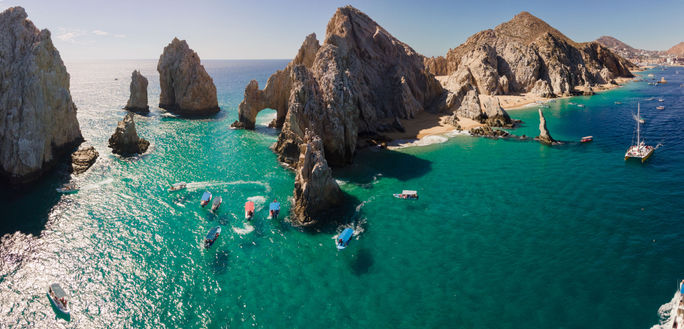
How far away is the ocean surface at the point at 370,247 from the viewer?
27.3 metres

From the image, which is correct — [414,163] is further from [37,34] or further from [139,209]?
[37,34]

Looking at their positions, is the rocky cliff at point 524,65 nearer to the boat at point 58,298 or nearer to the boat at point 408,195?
the boat at point 408,195

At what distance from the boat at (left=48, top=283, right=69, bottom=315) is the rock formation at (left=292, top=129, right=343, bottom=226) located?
22883 millimetres

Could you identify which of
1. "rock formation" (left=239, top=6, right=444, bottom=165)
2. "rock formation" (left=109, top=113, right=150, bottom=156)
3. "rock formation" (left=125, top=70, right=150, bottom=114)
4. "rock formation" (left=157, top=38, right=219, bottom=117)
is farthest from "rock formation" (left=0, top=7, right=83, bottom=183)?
"rock formation" (left=125, top=70, right=150, bottom=114)

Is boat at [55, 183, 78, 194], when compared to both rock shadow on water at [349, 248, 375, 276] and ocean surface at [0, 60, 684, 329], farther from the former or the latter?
rock shadow on water at [349, 248, 375, 276]

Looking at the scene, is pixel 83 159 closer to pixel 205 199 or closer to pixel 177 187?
pixel 177 187

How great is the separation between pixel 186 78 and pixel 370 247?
3465 inches

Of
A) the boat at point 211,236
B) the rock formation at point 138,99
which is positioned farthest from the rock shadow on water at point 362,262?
the rock formation at point 138,99

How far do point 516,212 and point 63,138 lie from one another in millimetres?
80080

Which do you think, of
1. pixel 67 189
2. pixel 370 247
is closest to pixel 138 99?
pixel 67 189

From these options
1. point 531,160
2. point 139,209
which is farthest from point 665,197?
point 139,209

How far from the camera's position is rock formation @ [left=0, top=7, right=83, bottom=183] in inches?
1933

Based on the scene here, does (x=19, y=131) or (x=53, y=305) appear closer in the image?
(x=53, y=305)

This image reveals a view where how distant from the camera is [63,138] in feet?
200
